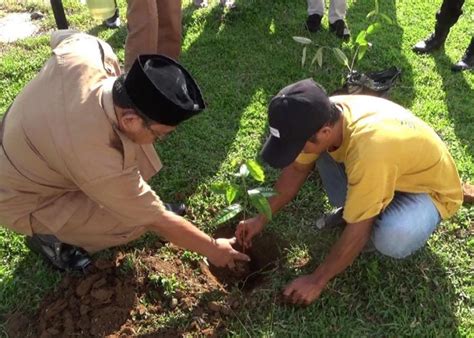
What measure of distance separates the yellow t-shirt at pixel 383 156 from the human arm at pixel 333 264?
88 mm

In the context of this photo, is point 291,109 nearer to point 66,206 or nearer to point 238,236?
point 238,236

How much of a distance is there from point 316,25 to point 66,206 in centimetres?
276

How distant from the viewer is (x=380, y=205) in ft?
7.01

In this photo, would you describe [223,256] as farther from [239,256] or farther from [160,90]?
[160,90]

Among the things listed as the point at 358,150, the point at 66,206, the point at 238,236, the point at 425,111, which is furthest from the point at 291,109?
the point at 425,111

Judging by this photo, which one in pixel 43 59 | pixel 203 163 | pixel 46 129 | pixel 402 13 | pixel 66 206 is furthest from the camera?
pixel 402 13

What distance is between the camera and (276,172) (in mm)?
3145

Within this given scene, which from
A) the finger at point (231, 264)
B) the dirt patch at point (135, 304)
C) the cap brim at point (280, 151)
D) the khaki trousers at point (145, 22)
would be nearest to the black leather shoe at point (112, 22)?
the khaki trousers at point (145, 22)

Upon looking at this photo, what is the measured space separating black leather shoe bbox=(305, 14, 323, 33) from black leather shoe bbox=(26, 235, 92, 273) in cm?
269

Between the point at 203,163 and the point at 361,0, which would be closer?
the point at 203,163

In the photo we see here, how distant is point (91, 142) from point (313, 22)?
286 centimetres

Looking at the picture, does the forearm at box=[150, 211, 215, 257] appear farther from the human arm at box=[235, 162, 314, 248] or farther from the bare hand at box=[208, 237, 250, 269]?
the human arm at box=[235, 162, 314, 248]

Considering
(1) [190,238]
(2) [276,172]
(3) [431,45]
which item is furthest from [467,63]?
(1) [190,238]

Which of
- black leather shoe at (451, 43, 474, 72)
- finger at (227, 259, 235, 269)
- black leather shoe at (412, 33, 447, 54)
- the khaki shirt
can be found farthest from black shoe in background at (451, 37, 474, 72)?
the khaki shirt
